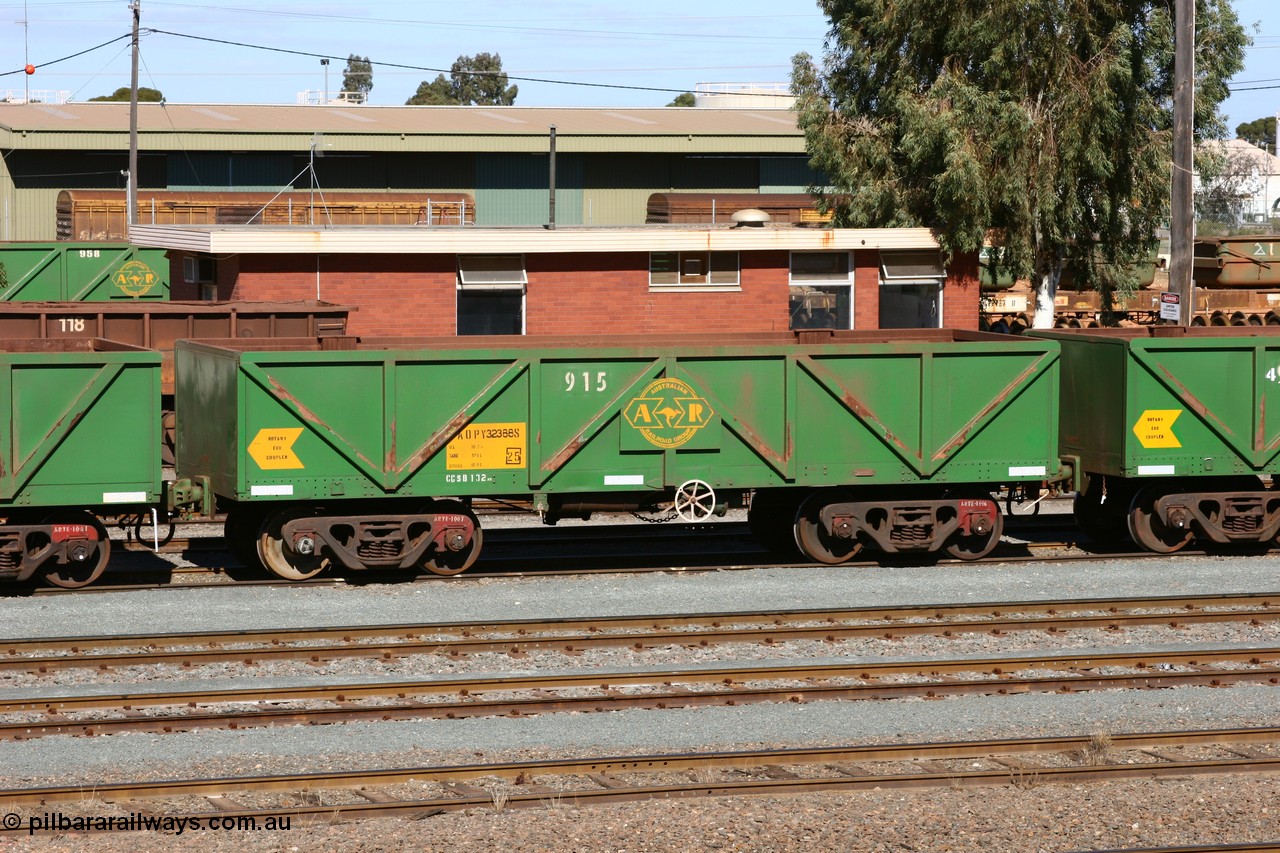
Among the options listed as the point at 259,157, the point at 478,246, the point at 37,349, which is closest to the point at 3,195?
the point at 259,157

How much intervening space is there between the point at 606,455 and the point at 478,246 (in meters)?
12.2

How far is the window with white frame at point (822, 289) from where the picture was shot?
29812 millimetres

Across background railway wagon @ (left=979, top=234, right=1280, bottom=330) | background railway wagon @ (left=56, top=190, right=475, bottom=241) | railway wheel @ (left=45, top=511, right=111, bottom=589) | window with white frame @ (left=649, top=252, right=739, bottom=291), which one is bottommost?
railway wheel @ (left=45, top=511, right=111, bottom=589)

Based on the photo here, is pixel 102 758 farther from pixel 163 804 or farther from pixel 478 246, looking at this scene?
pixel 478 246

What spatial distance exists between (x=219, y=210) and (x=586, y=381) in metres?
39.8

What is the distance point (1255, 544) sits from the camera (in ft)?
60.1

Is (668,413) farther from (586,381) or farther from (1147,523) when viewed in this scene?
(1147,523)

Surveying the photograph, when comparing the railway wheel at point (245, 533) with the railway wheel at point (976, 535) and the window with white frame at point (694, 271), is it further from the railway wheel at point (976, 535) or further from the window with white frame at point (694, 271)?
the window with white frame at point (694, 271)

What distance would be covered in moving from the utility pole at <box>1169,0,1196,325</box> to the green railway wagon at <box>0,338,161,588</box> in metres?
16.4

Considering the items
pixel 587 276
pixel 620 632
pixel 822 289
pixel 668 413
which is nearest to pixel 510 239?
pixel 587 276

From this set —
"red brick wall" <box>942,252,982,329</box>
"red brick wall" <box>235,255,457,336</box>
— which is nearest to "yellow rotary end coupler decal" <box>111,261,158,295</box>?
"red brick wall" <box>235,255,457,336</box>

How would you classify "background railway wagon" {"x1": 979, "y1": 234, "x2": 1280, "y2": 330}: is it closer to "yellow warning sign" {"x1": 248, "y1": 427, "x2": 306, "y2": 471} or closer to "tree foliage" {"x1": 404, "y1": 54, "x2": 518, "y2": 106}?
"yellow warning sign" {"x1": 248, "y1": 427, "x2": 306, "y2": 471}

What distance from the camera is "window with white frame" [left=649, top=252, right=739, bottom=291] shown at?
96.5ft

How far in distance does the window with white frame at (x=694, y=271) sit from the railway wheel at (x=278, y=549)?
47.1 ft
